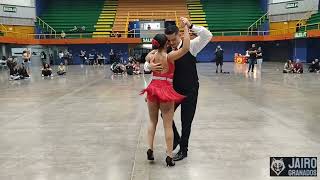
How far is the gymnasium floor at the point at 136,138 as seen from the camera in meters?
4.91

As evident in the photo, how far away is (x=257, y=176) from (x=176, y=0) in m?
44.7

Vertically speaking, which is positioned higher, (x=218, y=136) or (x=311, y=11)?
(x=311, y=11)

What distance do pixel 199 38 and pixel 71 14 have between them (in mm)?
42377

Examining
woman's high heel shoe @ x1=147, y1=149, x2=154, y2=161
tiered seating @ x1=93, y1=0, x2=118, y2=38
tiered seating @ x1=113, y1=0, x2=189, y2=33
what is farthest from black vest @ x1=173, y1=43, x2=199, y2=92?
tiered seating @ x1=113, y1=0, x2=189, y2=33

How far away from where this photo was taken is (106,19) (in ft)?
148

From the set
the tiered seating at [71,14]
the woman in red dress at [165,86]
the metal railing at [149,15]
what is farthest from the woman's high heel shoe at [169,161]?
the metal railing at [149,15]

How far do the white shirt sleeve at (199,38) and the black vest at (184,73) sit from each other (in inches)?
3.7

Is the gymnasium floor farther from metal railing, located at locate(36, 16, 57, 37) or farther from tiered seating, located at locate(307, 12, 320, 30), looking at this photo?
metal railing, located at locate(36, 16, 57, 37)

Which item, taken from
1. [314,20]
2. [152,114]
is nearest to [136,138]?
[152,114]

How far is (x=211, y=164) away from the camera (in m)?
5.12

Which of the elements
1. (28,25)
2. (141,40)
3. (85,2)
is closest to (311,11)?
(141,40)

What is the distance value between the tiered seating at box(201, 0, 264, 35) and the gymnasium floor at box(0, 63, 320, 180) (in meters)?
32.9

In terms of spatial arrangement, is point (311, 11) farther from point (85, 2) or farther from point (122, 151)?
point (122, 151)

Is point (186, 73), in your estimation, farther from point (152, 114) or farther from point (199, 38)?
point (152, 114)
